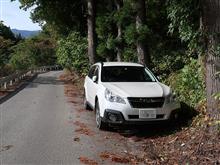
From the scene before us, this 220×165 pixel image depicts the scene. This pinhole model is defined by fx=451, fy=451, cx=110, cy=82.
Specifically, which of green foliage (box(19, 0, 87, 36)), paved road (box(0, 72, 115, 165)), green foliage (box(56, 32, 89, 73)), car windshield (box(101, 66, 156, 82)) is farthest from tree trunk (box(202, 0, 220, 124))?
green foliage (box(19, 0, 87, 36))

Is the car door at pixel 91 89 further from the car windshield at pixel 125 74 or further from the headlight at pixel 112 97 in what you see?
the headlight at pixel 112 97

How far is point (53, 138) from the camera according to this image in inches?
407

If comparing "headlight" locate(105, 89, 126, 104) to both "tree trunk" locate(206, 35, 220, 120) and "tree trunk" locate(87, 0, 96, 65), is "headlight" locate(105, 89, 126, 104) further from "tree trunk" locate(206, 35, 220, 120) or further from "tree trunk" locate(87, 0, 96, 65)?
"tree trunk" locate(87, 0, 96, 65)

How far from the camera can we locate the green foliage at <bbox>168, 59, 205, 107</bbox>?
11.6m

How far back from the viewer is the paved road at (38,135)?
8508 millimetres

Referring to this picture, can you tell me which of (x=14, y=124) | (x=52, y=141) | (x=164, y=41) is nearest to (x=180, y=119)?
(x=52, y=141)

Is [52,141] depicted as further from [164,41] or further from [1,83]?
[1,83]

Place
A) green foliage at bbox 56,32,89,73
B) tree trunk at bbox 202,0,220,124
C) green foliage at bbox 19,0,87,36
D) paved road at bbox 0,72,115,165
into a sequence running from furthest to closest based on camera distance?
green foliage at bbox 19,0,87,36
green foliage at bbox 56,32,89,73
tree trunk at bbox 202,0,220,124
paved road at bbox 0,72,115,165

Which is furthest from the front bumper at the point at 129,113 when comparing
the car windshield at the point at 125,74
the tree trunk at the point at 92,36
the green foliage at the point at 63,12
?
the green foliage at the point at 63,12

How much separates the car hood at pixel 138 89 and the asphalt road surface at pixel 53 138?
1.05 m

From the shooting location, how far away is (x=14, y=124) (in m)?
12.5

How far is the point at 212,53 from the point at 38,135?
4509 mm

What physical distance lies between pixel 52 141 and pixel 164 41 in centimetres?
1296

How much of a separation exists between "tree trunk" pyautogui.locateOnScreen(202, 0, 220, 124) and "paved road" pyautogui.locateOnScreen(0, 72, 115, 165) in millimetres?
2597
